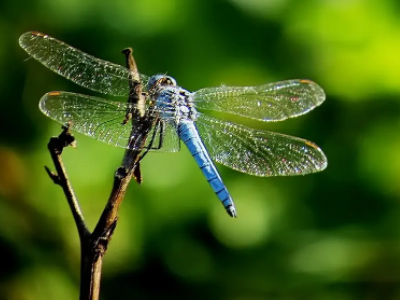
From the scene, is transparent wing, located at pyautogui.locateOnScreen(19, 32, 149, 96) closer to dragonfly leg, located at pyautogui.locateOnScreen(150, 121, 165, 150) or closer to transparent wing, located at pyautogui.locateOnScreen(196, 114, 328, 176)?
dragonfly leg, located at pyautogui.locateOnScreen(150, 121, 165, 150)

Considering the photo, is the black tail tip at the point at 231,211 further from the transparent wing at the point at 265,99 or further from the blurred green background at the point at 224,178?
the blurred green background at the point at 224,178

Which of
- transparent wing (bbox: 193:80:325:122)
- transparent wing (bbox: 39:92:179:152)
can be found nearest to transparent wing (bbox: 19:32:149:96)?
transparent wing (bbox: 39:92:179:152)

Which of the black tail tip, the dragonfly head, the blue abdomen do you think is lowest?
the black tail tip

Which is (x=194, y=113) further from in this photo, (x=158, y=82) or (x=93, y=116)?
(x=93, y=116)

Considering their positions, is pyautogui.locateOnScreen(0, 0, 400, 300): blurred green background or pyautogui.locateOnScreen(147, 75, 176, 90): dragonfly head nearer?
pyautogui.locateOnScreen(147, 75, 176, 90): dragonfly head

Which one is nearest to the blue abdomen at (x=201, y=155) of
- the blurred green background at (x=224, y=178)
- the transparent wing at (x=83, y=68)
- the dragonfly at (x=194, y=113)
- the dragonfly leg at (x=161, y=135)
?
the dragonfly at (x=194, y=113)

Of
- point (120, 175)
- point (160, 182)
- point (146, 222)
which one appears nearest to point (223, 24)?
point (160, 182)
